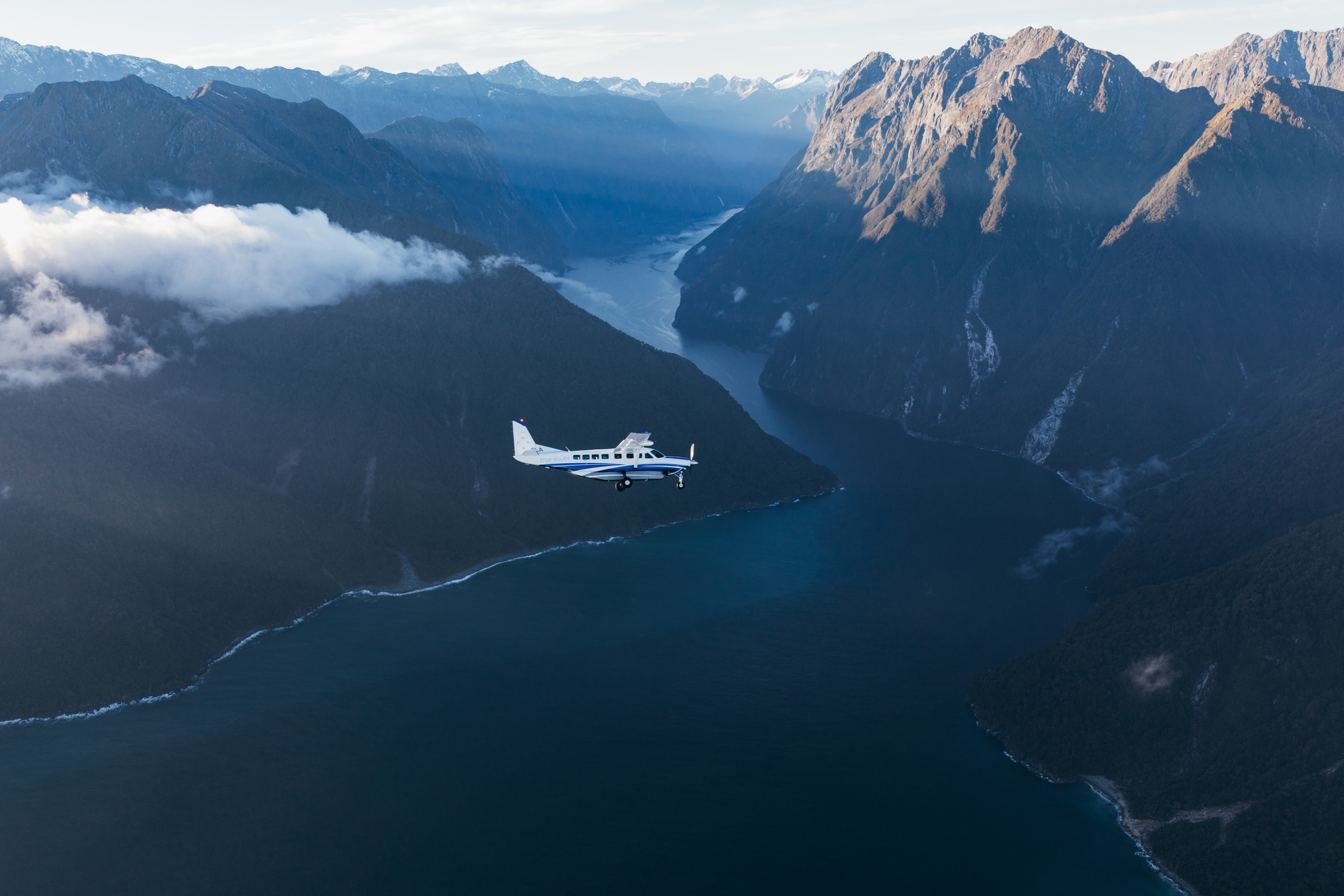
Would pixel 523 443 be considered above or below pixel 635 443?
below

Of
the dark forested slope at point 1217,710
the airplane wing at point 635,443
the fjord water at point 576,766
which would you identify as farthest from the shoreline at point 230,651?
the dark forested slope at point 1217,710

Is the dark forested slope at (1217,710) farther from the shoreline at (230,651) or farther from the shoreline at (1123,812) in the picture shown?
the shoreline at (230,651)

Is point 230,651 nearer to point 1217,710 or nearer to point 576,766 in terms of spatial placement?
point 576,766

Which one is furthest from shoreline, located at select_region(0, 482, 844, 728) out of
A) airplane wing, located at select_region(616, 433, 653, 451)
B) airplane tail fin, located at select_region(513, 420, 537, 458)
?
airplane wing, located at select_region(616, 433, 653, 451)

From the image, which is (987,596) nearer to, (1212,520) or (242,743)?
(1212,520)

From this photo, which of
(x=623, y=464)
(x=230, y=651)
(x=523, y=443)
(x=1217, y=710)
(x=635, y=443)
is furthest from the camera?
(x=230, y=651)

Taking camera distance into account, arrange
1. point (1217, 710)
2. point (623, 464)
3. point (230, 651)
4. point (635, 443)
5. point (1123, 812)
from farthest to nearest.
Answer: point (230, 651) < point (1217, 710) < point (1123, 812) < point (623, 464) < point (635, 443)

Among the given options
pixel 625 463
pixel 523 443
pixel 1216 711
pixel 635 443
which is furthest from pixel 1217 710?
pixel 523 443

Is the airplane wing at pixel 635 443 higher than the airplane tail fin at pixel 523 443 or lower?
higher

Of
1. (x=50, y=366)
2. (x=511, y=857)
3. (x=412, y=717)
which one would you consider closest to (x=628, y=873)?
(x=511, y=857)
